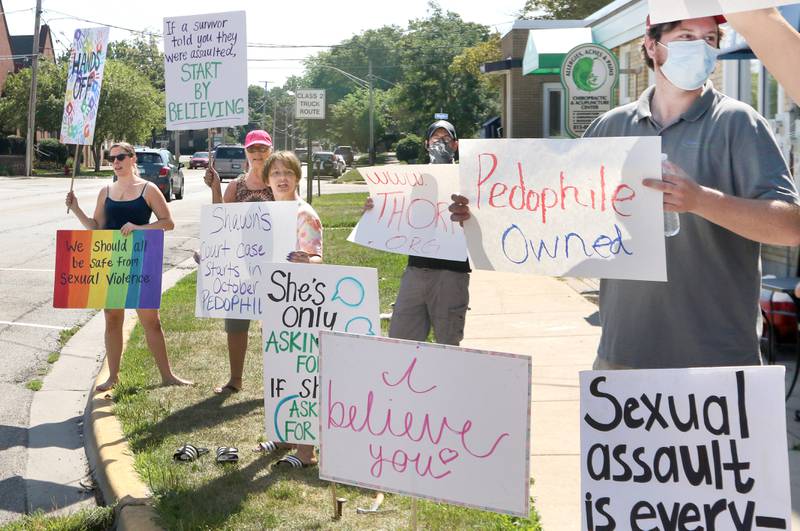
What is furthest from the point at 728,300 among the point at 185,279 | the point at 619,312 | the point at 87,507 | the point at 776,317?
the point at 185,279

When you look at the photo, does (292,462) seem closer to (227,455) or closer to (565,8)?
(227,455)

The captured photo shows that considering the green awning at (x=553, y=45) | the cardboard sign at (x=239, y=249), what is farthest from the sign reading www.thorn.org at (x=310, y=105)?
the cardboard sign at (x=239, y=249)

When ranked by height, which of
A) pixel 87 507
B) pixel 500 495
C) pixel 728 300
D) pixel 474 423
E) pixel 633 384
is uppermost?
pixel 728 300

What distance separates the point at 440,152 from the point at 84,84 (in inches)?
148

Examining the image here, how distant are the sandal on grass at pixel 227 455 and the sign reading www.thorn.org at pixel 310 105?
18.2 meters

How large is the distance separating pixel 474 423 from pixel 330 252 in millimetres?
12327

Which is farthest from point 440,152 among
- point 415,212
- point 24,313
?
point 24,313

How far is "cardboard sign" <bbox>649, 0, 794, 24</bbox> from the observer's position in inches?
101

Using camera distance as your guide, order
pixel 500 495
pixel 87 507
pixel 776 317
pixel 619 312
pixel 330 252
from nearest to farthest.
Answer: pixel 619 312 → pixel 500 495 → pixel 87 507 → pixel 776 317 → pixel 330 252

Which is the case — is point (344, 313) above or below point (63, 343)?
above

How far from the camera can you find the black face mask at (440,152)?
18.7 feet

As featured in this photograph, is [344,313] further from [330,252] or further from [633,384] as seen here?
[330,252]

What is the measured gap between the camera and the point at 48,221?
2192 centimetres

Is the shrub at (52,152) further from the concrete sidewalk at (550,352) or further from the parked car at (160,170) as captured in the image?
the concrete sidewalk at (550,352)
